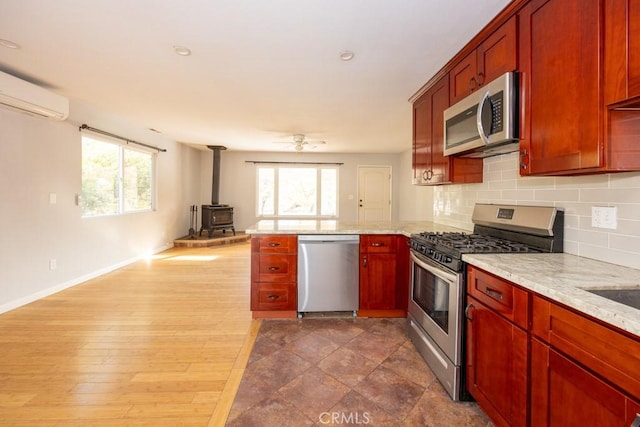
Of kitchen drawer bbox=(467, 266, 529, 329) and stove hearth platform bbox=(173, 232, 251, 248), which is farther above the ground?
kitchen drawer bbox=(467, 266, 529, 329)

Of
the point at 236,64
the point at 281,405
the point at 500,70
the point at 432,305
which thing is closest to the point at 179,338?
the point at 281,405

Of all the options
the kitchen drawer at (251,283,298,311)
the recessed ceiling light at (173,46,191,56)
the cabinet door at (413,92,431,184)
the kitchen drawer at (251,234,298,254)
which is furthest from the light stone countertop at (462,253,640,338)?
the recessed ceiling light at (173,46,191,56)

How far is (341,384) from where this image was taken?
1.85 meters

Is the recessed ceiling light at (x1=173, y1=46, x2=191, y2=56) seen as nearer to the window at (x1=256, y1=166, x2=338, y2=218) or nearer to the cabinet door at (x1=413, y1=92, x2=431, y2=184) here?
the cabinet door at (x1=413, y1=92, x2=431, y2=184)

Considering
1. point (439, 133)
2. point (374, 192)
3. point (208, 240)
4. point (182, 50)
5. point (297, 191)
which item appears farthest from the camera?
point (374, 192)

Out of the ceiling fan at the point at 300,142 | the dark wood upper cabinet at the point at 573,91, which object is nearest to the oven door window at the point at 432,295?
the dark wood upper cabinet at the point at 573,91

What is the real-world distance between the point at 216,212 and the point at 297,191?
2212 millimetres

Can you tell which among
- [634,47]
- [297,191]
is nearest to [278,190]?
[297,191]

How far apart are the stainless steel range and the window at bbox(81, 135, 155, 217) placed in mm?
4346

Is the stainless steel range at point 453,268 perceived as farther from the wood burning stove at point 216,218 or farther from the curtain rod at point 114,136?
the wood burning stove at point 216,218

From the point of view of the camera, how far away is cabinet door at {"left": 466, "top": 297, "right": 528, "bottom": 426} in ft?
4.06

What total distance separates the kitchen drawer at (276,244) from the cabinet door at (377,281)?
0.66 metres

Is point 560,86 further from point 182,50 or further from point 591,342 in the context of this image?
point 182,50

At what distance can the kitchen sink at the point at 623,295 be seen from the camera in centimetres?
96
